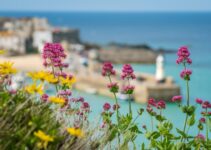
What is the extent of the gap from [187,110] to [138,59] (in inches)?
2022

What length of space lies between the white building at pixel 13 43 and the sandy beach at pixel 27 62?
1947 millimetres

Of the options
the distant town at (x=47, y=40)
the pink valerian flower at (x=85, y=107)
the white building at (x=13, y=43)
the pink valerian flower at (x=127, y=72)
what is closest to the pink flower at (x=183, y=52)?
the pink valerian flower at (x=127, y=72)

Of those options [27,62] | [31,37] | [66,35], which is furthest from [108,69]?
[66,35]

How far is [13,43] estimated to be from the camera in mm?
55500

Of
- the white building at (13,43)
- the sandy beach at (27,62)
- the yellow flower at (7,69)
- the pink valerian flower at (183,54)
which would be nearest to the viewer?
the yellow flower at (7,69)

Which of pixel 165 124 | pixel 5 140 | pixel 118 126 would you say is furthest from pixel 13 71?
pixel 165 124

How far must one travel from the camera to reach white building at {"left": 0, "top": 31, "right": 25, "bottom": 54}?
55.3 metres

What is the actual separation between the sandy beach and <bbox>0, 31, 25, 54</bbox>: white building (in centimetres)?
195

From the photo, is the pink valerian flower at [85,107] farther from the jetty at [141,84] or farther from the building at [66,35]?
the building at [66,35]

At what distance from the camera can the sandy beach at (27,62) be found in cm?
4619

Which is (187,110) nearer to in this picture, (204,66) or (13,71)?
(13,71)

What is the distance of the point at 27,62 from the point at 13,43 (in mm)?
6616

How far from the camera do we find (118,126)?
3580mm

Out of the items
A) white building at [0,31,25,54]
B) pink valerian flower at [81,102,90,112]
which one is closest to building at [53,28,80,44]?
white building at [0,31,25,54]
